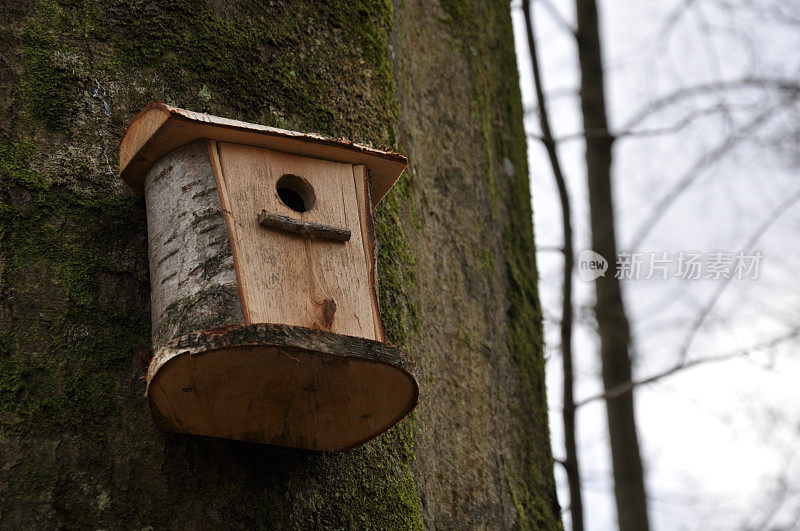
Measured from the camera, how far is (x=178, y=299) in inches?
69.0

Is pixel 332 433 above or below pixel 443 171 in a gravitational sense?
below

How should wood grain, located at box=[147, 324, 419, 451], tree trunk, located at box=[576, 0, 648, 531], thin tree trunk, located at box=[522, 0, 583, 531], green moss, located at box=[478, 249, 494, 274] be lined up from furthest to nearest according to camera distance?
tree trunk, located at box=[576, 0, 648, 531]
thin tree trunk, located at box=[522, 0, 583, 531]
green moss, located at box=[478, 249, 494, 274]
wood grain, located at box=[147, 324, 419, 451]

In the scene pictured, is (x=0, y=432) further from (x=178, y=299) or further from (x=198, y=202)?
(x=198, y=202)

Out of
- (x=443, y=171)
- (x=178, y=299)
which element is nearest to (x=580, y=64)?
(x=443, y=171)

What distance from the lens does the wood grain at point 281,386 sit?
1556 mm

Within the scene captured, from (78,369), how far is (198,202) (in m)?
0.42

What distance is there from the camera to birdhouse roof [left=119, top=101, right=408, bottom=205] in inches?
70.9

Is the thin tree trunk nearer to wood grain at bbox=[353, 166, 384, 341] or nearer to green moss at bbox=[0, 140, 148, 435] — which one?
wood grain at bbox=[353, 166, 384, 341]

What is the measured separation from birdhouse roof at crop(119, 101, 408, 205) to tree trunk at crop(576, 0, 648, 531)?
3.08m

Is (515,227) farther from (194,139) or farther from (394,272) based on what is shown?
(194,139)

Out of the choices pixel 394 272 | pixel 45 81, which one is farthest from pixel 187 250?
pixel 394 272

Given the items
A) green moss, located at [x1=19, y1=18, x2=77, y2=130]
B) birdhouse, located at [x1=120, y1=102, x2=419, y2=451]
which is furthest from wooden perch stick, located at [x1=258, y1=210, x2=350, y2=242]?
green moss, located at [x1=19, y1=18, x2=77, y2=130]

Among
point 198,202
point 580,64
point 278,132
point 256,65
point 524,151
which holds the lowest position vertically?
point 198,202

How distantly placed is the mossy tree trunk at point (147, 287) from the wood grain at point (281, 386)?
79mm
